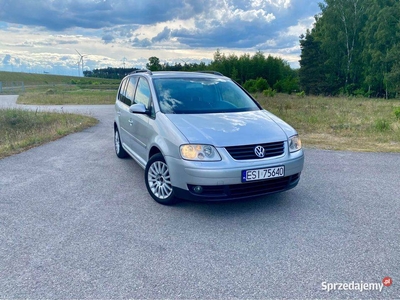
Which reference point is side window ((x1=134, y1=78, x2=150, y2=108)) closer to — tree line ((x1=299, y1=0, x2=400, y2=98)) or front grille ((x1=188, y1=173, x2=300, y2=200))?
front grille ((x1=188, y1=173, x2=300, y2=200))

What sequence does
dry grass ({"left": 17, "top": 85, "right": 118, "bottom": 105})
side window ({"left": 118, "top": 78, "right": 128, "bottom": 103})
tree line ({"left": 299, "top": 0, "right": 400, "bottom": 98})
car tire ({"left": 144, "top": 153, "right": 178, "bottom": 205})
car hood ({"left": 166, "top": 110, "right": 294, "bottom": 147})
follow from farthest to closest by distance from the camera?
1. tree line ({"left": 299, "top": 0, "right": 400, "bottom": 98})
2. dry grass ({"left": 17, "top": 85, "right": 118, "bottom": 105})
3. side window ({"left": 118, "top": 78, "right": 128, "bottom": 103})
4. car tire ({"left": 144, "top": 153, "right": 178, "bottom": 205})
5. car hood ({"left": 166, "top": 110, "right": 294, "bottom": 147})

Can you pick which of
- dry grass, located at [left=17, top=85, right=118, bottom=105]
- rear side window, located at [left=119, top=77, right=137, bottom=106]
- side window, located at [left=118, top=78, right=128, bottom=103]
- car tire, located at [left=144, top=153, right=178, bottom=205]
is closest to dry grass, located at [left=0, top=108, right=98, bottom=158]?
side window, located at [left=118, top=78, right=128, bottom=103]

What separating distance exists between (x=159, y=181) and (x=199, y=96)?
1535mm

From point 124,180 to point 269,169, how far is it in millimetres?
2701

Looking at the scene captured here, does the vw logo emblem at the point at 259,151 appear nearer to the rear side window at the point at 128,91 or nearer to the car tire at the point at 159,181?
the car tire at the point at 159,181

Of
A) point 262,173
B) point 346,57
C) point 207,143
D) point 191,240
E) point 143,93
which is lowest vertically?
point 191,240

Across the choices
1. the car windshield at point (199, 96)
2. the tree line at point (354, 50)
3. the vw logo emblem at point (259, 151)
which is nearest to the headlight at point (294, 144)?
the vw logo emblem at point (259, 151)

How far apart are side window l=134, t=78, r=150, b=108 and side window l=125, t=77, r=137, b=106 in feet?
0.77

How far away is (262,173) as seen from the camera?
3992mm

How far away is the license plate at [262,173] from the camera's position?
3.91 m

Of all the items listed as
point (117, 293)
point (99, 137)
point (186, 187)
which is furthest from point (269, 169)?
point (99, 137)

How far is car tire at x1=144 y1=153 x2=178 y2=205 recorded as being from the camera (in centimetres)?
441

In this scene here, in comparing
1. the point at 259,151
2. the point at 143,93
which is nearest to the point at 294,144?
the point at 259,151

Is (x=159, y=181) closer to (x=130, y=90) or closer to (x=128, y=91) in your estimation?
(x=130, y=90)
